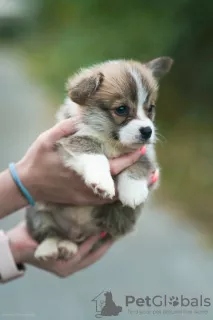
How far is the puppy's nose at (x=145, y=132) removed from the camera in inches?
44.1

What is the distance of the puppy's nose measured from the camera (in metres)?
1.12

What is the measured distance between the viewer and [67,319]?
1.85 metres

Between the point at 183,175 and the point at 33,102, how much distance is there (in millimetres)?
704

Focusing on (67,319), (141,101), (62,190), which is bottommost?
(67,319)

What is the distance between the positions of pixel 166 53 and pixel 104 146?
986 mm

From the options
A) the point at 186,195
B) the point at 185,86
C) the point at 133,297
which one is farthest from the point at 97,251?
the point at 185,86

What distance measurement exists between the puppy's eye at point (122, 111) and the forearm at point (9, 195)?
1.05 feet

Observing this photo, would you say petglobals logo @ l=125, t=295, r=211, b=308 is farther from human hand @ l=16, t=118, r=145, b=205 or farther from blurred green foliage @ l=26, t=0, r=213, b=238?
human hand @ l=16, t=118, r=145, b=205

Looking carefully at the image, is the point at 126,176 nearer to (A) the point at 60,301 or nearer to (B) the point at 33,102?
(A) the point at 60,301

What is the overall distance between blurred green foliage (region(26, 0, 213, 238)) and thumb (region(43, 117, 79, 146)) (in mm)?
791

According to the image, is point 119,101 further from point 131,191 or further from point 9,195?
point 9,195

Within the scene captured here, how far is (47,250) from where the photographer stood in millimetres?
1295

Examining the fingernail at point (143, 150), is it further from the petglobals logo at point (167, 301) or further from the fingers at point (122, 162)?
the petglobals logo at point (167, 301)

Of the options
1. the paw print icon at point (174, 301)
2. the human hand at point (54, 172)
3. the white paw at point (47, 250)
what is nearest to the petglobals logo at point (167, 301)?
the paw print icon at point (174, 301)
